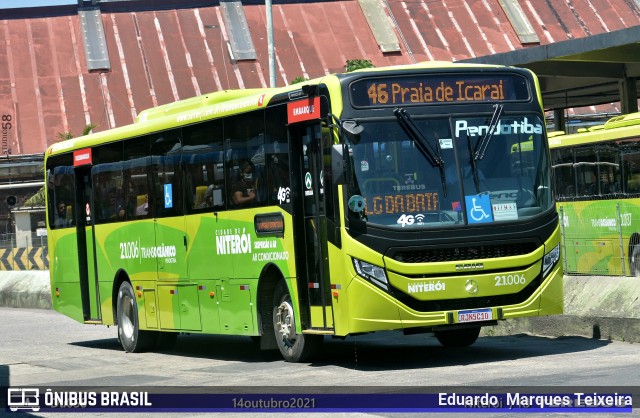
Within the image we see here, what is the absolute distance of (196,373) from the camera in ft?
49.0

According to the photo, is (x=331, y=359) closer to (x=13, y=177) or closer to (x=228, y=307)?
(x=228, y=307)

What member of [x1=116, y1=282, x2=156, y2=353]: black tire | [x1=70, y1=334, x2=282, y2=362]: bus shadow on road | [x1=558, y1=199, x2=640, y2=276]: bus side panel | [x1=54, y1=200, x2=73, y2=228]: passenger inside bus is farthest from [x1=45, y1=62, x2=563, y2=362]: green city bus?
[x1=54, y1=200, x2=73, y2=228]: passenger inside bus

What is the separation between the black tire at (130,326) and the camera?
19.2m

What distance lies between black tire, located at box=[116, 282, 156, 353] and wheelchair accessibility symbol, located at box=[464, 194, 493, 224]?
711cm

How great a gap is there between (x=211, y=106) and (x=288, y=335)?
3565 millimetres

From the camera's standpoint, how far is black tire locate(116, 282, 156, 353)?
63.1 feet

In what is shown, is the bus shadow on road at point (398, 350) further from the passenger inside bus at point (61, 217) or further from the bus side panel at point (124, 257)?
the passenger inside bus at point (61, 217)

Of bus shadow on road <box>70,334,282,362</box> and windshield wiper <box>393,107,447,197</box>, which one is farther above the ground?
windshield wiper <box>393,107,447,197</box>

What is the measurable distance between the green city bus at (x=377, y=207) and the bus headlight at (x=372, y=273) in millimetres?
11

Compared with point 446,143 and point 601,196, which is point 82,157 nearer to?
point 446,143

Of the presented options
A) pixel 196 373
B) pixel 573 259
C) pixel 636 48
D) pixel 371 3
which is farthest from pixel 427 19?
pixel 196 373

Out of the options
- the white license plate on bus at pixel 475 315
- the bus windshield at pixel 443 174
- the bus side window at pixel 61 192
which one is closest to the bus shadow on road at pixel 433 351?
the white license plate on bus at pixel 475 315

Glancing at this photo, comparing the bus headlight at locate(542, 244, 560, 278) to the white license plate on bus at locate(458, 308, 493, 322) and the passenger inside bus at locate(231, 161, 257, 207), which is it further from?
the passenger inside bus at locate(231, 161, 257, 207)

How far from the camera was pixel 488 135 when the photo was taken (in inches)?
555
